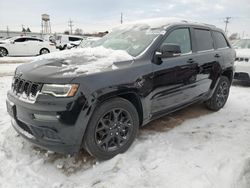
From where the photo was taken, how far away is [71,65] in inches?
113

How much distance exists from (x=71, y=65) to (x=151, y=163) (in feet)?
5.16

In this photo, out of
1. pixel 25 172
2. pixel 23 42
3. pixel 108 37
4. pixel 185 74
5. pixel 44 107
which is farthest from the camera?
pixel 23 42

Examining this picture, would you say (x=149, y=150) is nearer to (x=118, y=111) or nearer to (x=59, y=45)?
(x=118, y=111)

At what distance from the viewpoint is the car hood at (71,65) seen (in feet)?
8.61

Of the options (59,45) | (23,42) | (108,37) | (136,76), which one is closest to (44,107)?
(136,76)

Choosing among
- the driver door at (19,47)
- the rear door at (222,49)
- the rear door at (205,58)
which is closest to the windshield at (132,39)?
the rear door at (205,58)

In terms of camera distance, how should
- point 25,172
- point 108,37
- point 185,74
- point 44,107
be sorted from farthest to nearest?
point 108,37
point 185,74
point 25,172
point 44,107

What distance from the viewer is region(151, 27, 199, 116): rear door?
135 inches

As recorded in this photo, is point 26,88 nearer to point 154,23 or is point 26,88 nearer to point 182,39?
point 154,23

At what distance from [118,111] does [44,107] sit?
926 mm

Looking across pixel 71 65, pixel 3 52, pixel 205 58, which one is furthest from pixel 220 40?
pixel 3 52

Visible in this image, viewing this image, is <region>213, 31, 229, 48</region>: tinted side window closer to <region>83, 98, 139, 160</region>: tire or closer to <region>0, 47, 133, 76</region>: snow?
<region>0, 47, 133, 76</region>: snow

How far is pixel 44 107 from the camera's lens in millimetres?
2529

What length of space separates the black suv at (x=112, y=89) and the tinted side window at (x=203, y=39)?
36mm
